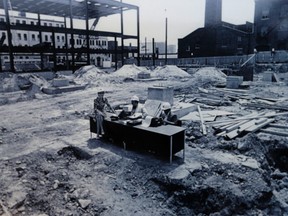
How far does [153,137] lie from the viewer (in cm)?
664


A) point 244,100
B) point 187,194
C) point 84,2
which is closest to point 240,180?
point 187,194

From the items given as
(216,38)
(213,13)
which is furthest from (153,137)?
(216,38)

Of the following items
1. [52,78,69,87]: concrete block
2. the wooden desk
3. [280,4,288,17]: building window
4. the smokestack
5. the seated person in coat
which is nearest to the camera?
the wooden desk

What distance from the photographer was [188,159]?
271 inches

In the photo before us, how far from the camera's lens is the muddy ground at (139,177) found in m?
5.07

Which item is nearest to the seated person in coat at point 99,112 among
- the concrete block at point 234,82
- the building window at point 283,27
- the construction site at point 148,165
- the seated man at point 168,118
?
the construction site at point 148,165

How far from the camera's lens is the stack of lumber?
8.64m

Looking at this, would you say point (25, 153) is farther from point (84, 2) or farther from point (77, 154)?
point (84, 2)

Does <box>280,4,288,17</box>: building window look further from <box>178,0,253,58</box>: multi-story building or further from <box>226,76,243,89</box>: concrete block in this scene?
<box>226,76,243,89</box>: concrete block

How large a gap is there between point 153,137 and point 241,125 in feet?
14.4

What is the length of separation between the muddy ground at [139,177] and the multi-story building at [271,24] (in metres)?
37.6

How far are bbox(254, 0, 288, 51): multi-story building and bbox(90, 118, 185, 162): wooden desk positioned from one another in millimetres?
38817

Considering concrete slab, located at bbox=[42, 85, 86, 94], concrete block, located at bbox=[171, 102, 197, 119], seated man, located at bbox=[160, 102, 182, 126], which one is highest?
seated man, located at bbox=[160, 102, 182, 126]

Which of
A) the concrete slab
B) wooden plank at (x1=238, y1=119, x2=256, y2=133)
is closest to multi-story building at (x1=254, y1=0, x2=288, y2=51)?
the concrete slab
